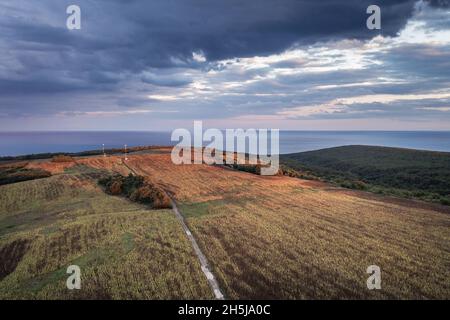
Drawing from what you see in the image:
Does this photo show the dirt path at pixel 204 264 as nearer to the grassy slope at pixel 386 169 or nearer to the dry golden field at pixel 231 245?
the dry golden field at pixel 231 245

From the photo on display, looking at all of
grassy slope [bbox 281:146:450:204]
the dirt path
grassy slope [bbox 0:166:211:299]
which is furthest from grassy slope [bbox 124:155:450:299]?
grassy slope [bbox 281:146:450:204]

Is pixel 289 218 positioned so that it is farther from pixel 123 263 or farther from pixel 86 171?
pixel 86 171

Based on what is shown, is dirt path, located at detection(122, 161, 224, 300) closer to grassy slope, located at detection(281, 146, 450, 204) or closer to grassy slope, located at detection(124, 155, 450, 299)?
grassy slope, located at detection(124, 155, 450, 299)

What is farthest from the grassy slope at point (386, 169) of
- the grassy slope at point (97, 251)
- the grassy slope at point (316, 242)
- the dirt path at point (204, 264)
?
the grassy slope at point (97, 251)

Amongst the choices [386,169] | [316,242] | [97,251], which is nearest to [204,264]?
[97,251]
